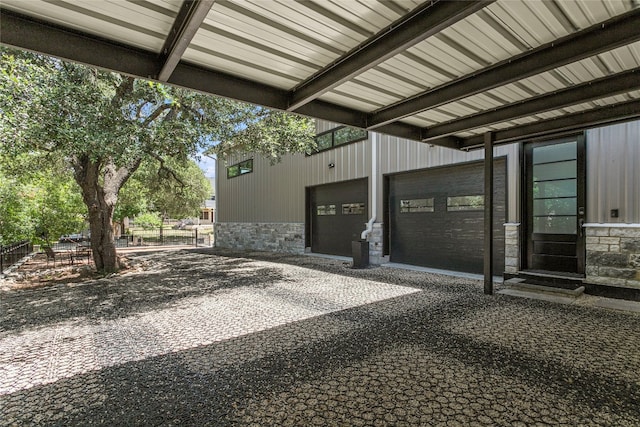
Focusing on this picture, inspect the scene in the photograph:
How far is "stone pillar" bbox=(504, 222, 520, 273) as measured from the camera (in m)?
6.15

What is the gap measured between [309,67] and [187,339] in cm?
315

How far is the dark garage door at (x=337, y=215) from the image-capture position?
10133 millimetres

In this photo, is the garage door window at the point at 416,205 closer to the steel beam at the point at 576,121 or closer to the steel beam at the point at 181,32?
the steel beam at the point at 576,121

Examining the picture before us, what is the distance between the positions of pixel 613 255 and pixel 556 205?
3.77ft

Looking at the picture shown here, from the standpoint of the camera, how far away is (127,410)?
218 centimetres

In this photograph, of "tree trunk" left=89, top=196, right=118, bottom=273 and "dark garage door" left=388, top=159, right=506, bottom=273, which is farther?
"tree trunk" left=89, top=196, right=118, bottom=273

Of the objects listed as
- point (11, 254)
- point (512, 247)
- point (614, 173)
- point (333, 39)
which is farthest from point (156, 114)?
point (614, 173)

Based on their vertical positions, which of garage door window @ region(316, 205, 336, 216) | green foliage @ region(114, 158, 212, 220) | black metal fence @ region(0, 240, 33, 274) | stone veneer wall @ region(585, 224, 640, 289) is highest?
green foliage @ region(114, 158, 212, 220)

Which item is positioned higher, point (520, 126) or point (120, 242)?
point (520, 126)

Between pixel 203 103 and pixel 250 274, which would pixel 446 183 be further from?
pixel 203 103

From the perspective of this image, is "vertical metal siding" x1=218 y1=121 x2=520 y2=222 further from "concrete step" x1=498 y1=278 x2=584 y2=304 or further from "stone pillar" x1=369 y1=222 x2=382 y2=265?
Result: "concrete step" x1=498 y1=278 x2=584 y2=304

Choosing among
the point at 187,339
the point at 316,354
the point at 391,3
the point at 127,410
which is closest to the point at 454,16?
the point at 391,3

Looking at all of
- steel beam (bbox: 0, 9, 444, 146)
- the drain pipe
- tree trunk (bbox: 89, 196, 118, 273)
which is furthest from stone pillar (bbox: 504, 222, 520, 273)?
tree trunk (bbox: 89, 196, 118, 273)

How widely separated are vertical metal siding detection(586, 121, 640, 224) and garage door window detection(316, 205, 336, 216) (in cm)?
697
